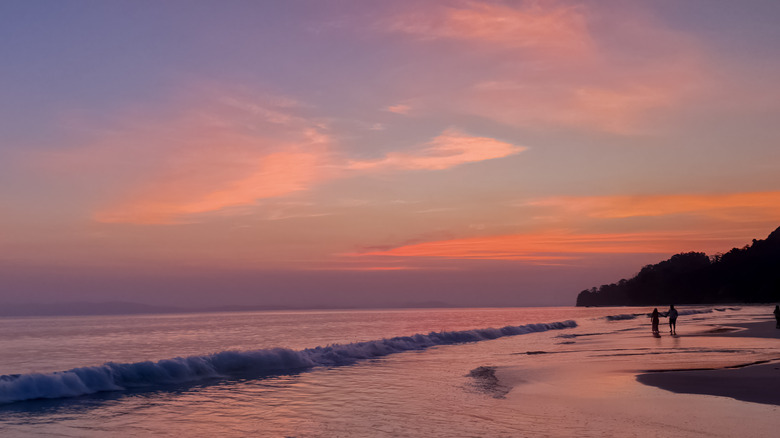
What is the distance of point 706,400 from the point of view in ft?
45.9

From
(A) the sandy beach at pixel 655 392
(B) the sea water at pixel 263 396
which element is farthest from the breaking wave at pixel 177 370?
(A) the sandy beach at pixel 655 392

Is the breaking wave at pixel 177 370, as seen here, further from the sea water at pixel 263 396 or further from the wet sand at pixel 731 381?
the wet sand at pixel 731 381

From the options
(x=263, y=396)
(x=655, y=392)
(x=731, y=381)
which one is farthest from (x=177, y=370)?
(x=731, y=381)

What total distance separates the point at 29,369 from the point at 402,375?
1760 centimetres

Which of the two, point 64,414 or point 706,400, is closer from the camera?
point 706,400

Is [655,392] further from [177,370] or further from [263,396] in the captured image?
[177,370]

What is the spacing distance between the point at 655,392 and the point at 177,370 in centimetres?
1828

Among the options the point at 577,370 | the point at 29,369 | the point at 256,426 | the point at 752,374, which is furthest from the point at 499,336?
the point at 256,426

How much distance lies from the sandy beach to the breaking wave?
10639 mm

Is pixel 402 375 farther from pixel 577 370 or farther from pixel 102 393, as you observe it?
pixel 102 393

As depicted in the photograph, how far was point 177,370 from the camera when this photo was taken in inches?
911

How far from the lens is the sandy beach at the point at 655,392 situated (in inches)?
446

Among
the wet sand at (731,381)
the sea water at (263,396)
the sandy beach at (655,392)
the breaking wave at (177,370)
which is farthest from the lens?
the breaking wave at (177,370)

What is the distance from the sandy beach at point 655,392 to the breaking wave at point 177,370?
10639 mm
